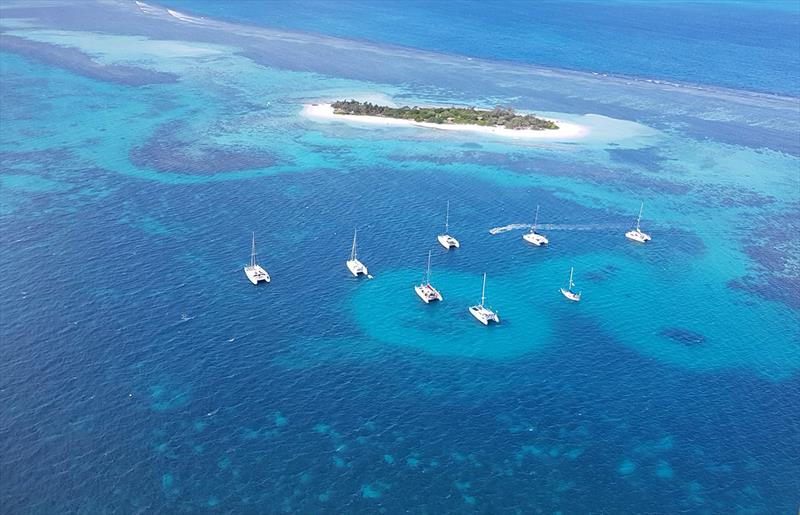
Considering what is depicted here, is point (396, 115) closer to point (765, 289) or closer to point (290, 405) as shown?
point (765, 289)

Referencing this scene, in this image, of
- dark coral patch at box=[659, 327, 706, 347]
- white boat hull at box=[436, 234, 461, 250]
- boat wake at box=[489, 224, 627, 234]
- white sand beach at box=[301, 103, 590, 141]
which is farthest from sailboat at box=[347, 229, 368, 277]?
white sand beach at box=[301, 103, 590, 141]

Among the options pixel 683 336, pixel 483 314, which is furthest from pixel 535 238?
pixel 683 336

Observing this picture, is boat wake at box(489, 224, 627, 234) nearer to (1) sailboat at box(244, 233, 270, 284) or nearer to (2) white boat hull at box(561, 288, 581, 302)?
(2) white boat hull at box(561, 288, 581, 302)

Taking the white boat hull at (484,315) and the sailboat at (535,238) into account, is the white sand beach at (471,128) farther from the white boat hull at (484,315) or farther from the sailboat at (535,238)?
the white boat hull at (484,315)

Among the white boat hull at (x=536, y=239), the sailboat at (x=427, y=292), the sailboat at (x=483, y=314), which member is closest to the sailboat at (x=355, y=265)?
the sailboat at (x=427, y=292)

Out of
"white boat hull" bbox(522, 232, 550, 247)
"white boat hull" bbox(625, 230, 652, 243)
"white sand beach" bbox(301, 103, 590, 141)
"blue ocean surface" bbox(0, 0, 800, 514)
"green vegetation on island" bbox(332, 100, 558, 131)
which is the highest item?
"green vegetation on island" bbox(332, 100, 558, 131)

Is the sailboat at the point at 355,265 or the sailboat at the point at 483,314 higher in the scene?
the sailboat at the point at 355,265
